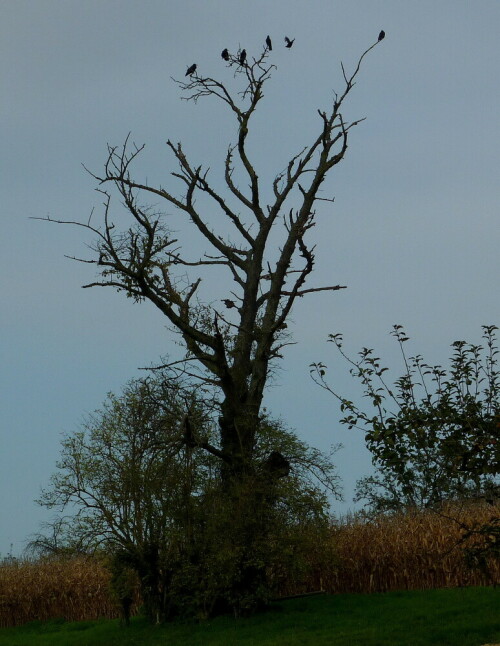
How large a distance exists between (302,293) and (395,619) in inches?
540

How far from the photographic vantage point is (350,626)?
25.9 meters

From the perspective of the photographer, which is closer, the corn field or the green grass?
the green grass

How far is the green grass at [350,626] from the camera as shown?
77.2ft

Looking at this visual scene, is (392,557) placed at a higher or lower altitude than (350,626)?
higher

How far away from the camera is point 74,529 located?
106 ft

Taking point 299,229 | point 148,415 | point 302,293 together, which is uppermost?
point 299,229

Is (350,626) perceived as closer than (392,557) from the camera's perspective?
Yes

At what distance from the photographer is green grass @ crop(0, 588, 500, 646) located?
23517 millimetres

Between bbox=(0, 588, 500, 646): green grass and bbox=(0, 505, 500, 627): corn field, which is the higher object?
bbox=(0, 505, 500, 627): corn field

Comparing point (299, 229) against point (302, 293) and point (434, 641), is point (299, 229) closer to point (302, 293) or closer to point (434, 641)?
point (302, 293)

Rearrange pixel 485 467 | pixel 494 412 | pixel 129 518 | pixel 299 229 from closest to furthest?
pixel 485 467 < pixel 494 412 < pixel 129 518 < pixel 299 229

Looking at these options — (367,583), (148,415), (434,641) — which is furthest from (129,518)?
(434,641)

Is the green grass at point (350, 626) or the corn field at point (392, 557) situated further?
the corn field at point (392, 557)

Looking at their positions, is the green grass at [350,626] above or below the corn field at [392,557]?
below
